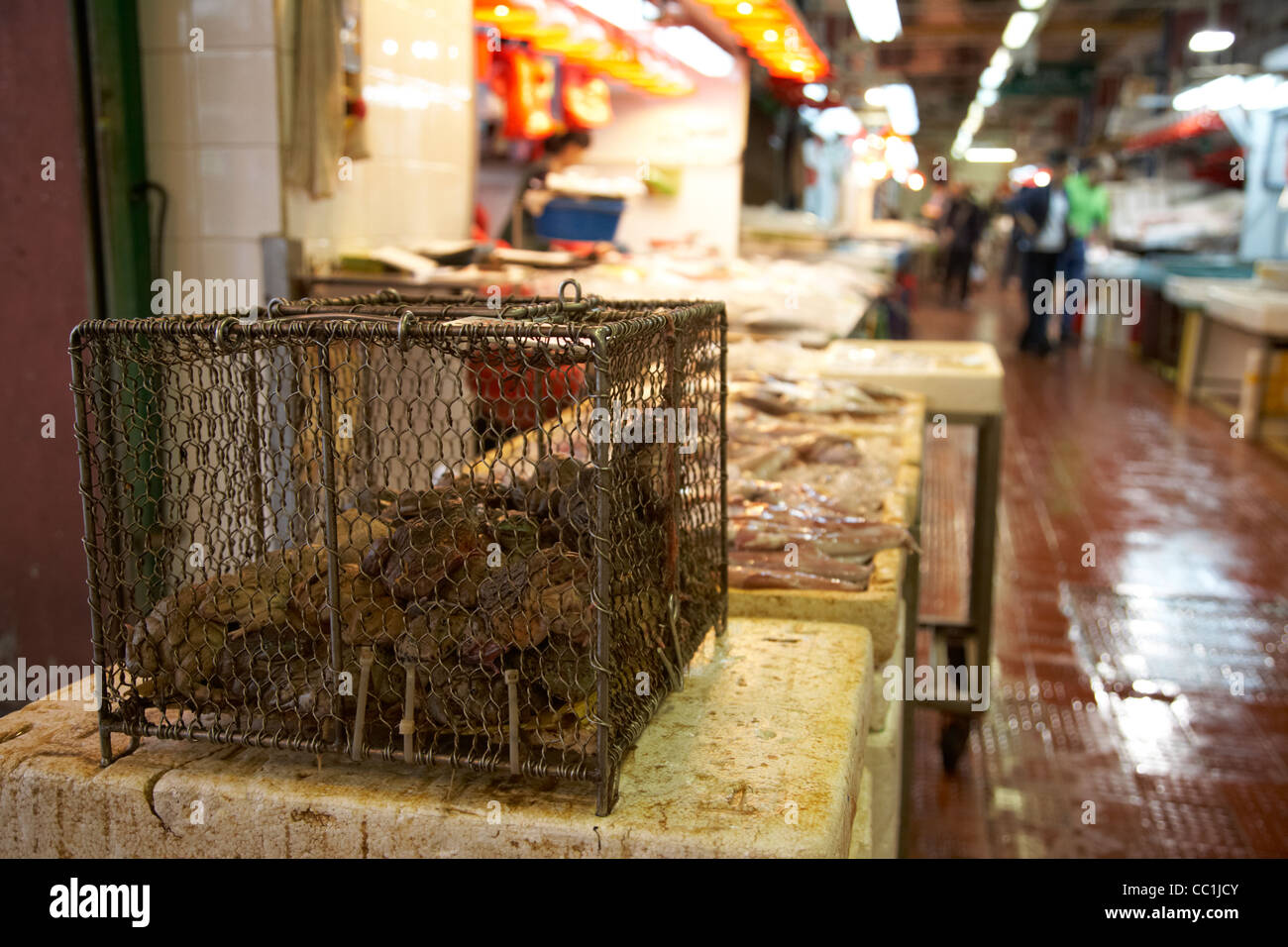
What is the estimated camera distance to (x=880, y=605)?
75.3 inches

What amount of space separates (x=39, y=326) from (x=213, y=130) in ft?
2.73

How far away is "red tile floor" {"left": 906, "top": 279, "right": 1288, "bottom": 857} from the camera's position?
321cm

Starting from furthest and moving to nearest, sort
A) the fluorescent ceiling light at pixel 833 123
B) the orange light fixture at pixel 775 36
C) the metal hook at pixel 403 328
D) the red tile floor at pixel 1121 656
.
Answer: the fluorescent ceiling light at pixel 833 123 → the orange light fixture at pixel 775 36 → the red tile floor at pixel 1121 656 → the metal hook at pixel 403 328

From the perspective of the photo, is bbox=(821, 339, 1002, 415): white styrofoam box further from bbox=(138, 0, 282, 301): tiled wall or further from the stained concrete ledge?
the stained concrete ledge

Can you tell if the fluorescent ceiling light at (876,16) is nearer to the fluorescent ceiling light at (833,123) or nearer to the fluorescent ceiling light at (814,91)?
the fluorescent ceiling light at (814,91)

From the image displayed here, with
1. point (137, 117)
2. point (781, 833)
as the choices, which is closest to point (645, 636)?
point (781, 833)

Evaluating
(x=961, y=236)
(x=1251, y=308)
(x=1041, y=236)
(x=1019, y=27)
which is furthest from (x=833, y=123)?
(x=1251, y=308)

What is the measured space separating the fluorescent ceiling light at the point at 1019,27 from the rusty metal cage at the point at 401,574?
31.5 ft

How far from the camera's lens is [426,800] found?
1254mm

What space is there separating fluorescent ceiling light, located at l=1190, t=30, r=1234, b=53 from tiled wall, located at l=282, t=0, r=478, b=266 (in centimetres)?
1147

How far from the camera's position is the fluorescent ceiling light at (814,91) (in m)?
9.98

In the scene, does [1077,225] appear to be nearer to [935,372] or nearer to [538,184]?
[538,184]

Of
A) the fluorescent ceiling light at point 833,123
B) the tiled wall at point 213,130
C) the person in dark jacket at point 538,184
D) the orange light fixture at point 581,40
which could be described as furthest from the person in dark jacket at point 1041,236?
the tiled wall at point 213,130
